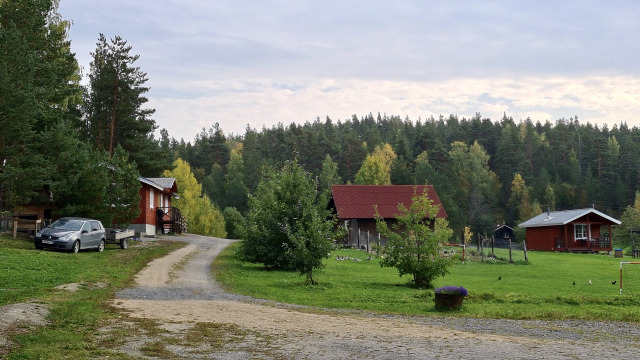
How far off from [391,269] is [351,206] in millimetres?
22149

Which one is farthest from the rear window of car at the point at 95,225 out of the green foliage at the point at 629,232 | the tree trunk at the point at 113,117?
the green foliage at the point at 629,232

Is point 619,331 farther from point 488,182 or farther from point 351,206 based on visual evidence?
point 488,182

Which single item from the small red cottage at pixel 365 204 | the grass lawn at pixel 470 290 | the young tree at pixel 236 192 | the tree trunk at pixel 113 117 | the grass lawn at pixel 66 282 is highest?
the tree trunk at pixel 113 117

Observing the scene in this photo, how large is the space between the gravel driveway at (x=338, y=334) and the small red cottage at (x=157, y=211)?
26914 millimetres

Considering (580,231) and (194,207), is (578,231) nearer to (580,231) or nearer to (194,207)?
(580,231)

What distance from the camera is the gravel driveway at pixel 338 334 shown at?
10266 mm

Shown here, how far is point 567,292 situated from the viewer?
892 inches

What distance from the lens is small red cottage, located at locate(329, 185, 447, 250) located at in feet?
170

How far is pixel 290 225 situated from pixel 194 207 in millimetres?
45953

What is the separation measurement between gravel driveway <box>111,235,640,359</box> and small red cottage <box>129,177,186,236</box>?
26.9 m

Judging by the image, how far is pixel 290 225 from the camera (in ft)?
85.9

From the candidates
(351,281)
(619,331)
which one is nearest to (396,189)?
(351,281)

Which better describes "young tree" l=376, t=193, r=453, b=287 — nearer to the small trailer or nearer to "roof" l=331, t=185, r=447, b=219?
the small trailer

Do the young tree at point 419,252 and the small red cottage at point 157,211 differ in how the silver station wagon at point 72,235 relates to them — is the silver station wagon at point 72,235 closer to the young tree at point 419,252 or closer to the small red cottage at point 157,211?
the small red cottage at point 157,211
